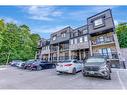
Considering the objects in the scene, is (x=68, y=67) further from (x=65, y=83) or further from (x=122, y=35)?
(x=122, y=35)

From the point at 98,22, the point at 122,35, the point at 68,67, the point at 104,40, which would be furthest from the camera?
the point at 122,35

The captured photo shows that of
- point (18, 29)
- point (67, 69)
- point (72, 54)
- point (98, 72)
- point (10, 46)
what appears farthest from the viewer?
point (18, 29)

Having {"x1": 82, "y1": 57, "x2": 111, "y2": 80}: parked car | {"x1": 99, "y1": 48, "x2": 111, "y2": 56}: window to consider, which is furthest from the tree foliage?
{"x1": 82, "y1": 57, "x2": 111, "y2": 80}: parked car

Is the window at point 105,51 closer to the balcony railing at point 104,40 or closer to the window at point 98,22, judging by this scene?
the balcony railing at point 104,40

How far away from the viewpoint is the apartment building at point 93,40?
1488 centimetres

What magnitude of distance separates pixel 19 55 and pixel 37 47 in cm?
515

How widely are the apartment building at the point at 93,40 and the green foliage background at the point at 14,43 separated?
9741mm

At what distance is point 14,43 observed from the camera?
2727 centimetres

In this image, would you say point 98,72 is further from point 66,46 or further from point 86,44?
point 66,46

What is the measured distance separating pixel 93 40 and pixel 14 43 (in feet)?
58.8

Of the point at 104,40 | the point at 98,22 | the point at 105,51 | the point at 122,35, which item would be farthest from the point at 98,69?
the point at 122,35
